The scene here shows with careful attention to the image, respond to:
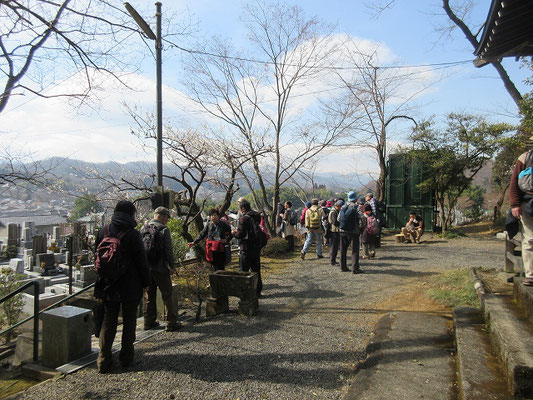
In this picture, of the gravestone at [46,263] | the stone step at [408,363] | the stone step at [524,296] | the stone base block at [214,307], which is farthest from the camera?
the gravestone at [46,263]

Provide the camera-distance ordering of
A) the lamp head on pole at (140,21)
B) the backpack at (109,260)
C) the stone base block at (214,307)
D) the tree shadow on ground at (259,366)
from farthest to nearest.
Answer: the lamp head on pole at (140,21) → the stone base block at (214,307) → the backpack at (109,260) → the tree shadow on ground at (259,366)

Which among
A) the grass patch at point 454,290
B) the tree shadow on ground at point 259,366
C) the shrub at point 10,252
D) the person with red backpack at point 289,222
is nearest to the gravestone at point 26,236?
the shrub at point 10,252

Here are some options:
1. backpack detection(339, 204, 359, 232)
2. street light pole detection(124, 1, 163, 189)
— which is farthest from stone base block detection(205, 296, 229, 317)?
backpack detection(339, 204, 359, 232)

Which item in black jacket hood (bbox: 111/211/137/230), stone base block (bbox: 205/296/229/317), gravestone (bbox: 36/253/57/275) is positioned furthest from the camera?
gravestone (bbox: 36/253/57/275)

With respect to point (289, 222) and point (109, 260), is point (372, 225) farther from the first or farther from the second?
point (109, 260)

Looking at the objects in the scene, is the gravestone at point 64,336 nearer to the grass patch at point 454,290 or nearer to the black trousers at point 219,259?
the black trousers at point 219,259

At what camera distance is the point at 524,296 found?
371 cm

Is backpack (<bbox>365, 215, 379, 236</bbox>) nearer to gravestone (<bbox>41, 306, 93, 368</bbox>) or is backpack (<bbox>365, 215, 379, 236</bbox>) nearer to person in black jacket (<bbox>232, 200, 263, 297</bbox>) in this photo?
person in black jacket (<bbox>232, 200, 263, 297</bbox>)

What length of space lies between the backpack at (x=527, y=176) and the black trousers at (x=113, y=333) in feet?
14.1

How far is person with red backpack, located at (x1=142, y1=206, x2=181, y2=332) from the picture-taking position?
5.09 meters

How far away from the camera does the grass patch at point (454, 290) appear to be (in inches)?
228

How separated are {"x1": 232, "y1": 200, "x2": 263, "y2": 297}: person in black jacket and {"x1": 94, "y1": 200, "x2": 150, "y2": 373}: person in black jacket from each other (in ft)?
8.42

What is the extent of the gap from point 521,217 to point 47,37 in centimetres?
760

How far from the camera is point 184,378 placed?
3.76m
